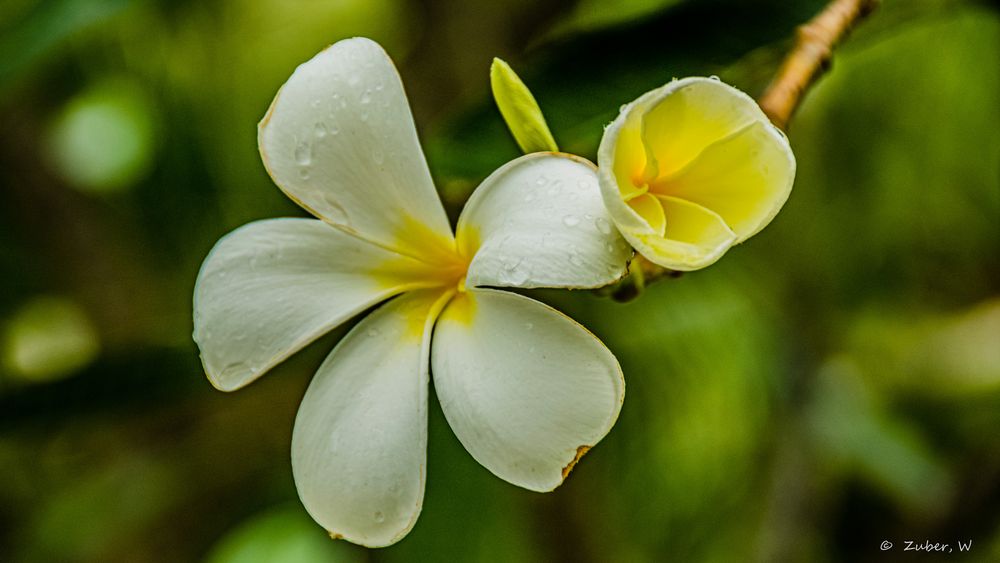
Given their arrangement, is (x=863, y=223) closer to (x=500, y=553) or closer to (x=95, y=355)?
(x=500, y=553)

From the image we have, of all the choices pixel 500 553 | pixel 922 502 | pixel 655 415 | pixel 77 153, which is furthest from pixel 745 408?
pixel 77 153

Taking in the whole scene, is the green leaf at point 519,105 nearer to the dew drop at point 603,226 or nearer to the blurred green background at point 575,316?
the dew drop at point 603,226

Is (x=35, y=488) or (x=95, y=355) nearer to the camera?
(x=95, y=355)

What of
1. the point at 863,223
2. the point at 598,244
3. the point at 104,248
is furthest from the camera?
the point at 863,223

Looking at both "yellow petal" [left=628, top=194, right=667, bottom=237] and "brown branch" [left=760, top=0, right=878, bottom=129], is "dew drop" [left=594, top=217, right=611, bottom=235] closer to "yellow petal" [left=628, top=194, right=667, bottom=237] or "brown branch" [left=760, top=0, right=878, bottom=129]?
"yellow petal" [left=628, top=194, right=667, bottom=237]

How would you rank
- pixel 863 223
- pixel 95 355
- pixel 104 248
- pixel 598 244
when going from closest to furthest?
pixel 598 244
pixel 95 355
pixel 104 248
pixel 863 223

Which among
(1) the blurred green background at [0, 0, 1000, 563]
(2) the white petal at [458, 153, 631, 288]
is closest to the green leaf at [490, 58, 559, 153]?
(2) the white petal at [458, 153, 631, 288]
